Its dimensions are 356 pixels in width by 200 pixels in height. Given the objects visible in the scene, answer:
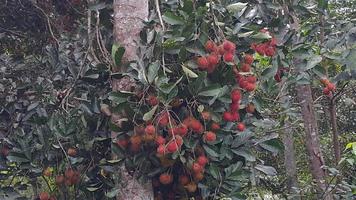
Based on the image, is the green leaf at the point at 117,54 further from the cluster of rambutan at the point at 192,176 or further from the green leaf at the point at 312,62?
the green leaf at the point at 312,62

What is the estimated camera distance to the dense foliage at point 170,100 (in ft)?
5.56

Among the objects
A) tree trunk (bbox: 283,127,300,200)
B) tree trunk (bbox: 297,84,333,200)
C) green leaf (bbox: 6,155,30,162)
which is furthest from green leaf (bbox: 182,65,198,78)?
tree trunk (bbox: 283,127,300,200)

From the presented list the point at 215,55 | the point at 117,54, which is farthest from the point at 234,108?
the point at 117,54

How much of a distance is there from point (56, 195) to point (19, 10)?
1314 mm

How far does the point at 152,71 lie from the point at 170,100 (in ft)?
0.37

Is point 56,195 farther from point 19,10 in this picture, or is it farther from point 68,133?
point 19,10

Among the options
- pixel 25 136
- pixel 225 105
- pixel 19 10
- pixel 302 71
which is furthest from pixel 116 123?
pixel 19 10

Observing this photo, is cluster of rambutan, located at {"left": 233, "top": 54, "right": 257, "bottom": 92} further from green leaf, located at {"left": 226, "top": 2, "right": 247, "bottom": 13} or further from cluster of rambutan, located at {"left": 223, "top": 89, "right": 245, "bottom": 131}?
green leaf, located at {"left": 226, "top": 2, "right": 247, "bottom": 13}

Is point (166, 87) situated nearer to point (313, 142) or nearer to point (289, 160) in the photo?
point (313, 142)

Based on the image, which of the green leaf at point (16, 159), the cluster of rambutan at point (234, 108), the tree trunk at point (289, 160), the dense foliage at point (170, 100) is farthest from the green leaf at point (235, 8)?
the tree trunk at point (289, 160)

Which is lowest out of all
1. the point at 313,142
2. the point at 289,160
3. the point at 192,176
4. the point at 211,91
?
the point at 289,160

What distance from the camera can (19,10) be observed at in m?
2.99

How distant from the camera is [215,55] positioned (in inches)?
66.8

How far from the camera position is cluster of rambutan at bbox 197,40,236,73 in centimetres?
169
